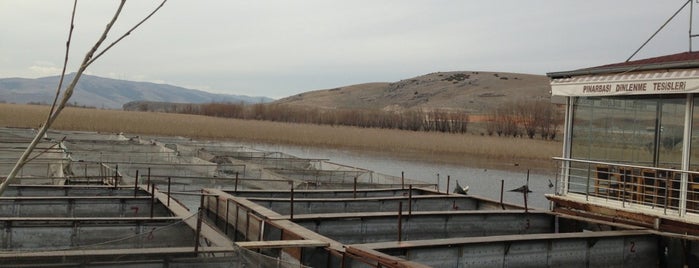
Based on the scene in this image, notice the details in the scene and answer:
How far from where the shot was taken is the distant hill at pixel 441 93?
386 ft

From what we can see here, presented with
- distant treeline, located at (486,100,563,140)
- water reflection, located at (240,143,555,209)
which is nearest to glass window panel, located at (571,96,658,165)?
water reflection, located at (240,143,555,209)

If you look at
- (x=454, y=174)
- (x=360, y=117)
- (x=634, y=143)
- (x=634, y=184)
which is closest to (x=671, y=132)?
(x=634, y=143)

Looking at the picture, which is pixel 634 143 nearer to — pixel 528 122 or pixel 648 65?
pixel 648 65

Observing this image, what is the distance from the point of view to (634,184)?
35.4 feet

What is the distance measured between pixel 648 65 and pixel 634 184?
6.42 feet

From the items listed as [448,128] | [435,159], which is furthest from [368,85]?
[435,159]

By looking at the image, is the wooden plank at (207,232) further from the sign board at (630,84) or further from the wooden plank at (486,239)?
the sign board at (630,84)

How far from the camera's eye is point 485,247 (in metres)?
9.30

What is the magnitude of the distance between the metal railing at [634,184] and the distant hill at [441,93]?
97051mm

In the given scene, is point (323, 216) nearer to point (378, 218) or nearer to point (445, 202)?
point (378, 218)

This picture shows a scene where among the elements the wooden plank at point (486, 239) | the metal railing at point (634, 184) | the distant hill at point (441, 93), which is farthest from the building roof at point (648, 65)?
the distant hill at point (441, 93)

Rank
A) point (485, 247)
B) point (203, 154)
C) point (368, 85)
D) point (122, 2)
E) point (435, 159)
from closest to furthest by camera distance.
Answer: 1. point (122, 2)
2. point (485, 247)
3. point (203, 154)
4. point (435, 159)
5. point (368, 85)

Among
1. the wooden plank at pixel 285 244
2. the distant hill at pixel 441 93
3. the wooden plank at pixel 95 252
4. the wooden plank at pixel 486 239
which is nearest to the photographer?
the wooden plank at pixel 285 244

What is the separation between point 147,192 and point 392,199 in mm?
5627
